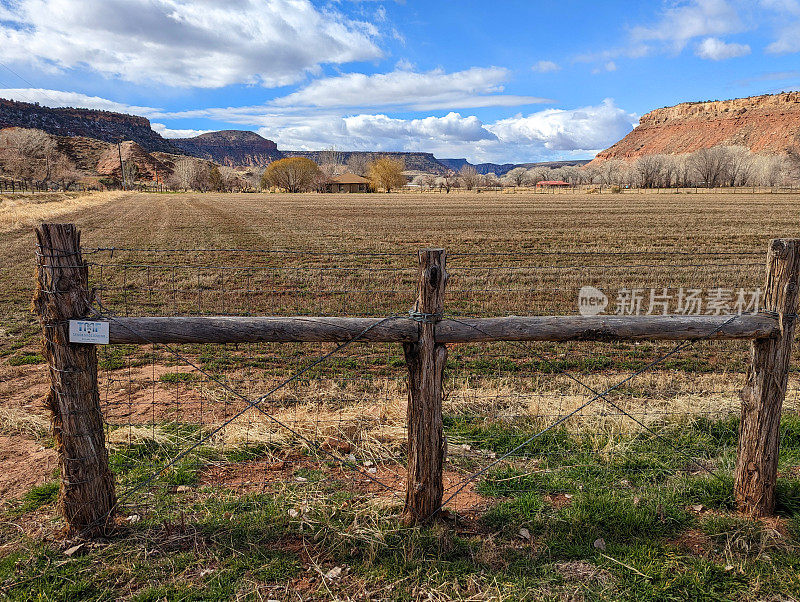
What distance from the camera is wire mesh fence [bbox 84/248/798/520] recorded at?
4273 millimetres

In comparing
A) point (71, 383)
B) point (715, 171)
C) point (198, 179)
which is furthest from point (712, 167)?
point (71, 383)

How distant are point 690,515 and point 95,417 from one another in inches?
170

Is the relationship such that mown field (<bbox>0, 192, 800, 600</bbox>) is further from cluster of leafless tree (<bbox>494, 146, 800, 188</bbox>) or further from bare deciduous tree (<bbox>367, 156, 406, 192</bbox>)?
cluster of leafless tree (<bbox>494, 146, 800, 188</bbox>)

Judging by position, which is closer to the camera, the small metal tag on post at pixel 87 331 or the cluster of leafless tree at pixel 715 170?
the small metal tag on post at pixel 87 331

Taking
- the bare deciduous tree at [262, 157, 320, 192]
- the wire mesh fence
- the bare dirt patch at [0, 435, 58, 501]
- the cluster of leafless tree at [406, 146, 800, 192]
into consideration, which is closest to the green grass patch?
the wire mesh fence

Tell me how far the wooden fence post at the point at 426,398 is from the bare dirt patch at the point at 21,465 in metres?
3.15

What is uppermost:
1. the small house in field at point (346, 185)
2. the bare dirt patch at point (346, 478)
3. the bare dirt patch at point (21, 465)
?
the small house in field at point (346, 185)

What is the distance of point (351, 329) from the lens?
3.59 meters

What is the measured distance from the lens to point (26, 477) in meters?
4.42

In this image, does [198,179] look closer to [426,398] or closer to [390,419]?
[390,419]

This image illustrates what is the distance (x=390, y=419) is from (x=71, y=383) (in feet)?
9.66

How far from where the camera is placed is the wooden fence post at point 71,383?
3.47 meters

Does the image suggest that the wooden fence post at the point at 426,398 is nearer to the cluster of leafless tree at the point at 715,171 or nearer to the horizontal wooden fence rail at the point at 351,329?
the horizontal wooden fence rail at the point at 351,329

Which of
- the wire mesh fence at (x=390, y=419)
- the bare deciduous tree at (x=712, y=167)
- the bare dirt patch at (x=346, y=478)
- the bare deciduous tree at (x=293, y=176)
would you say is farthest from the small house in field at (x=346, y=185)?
the bare dirt patch at (x=346, y=478)
